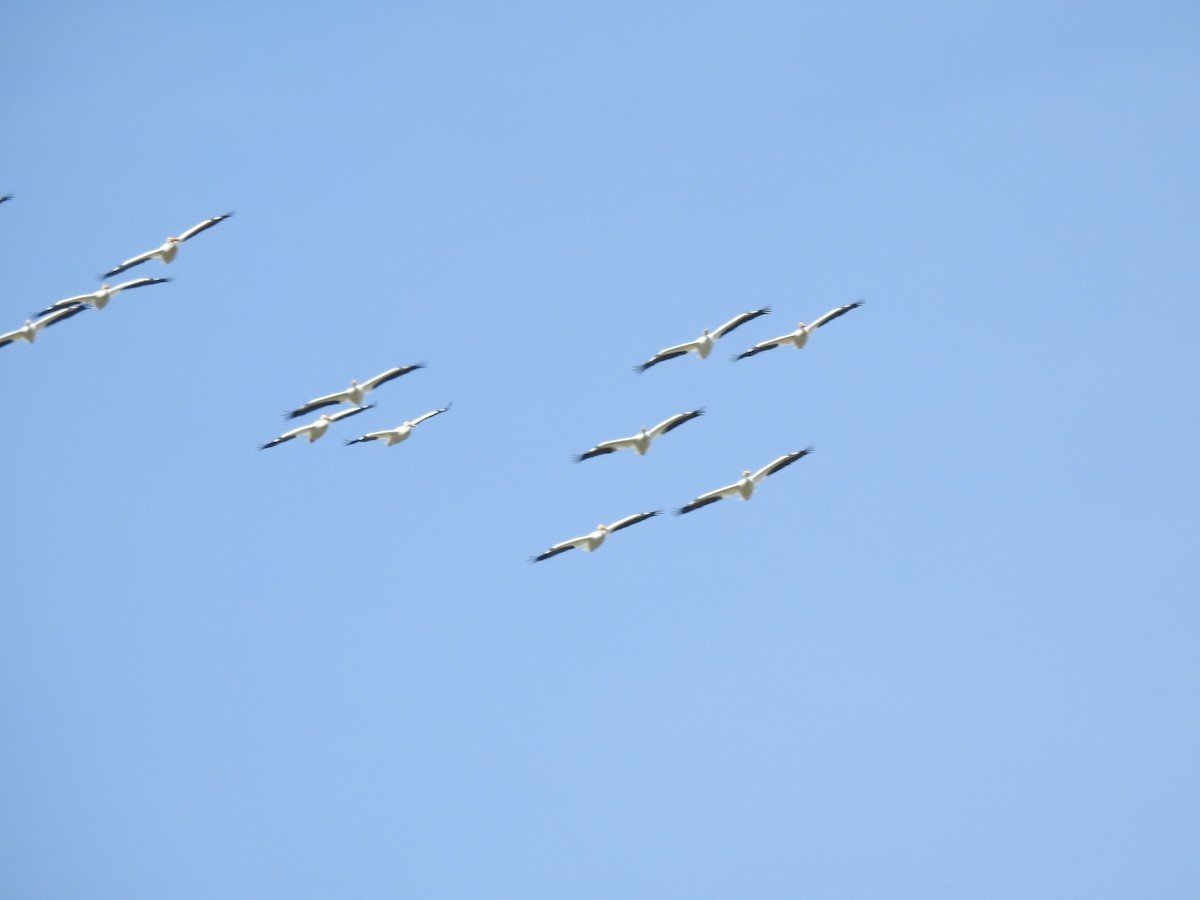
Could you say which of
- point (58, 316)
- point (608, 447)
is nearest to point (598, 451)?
point (608, 447)

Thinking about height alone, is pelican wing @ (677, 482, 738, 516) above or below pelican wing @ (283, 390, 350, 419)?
below

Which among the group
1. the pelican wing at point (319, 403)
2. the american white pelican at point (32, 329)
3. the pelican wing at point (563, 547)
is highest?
the american white pelican at point (32, 329)

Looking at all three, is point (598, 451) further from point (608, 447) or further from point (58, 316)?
point (58, 316)

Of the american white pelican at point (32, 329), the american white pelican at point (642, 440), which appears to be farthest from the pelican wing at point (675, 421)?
the american white pelican at point (32, 329)

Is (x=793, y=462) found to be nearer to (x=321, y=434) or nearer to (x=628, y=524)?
(x=628, y=524)

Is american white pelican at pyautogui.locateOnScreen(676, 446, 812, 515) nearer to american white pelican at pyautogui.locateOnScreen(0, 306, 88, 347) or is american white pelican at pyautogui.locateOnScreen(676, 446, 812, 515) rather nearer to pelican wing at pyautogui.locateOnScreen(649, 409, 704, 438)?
pelican wing at pyautogui.locateOnScreen(649, 409, 704, 438)

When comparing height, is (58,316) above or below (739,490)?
above

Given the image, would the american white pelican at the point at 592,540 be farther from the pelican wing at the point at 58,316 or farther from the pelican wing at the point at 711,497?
the pelican wing at the point at 58,316

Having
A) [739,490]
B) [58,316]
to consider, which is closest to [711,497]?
→ [739,490]

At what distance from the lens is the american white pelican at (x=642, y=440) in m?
54.5

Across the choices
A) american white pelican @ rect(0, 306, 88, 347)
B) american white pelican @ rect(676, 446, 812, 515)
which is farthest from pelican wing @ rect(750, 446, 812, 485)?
american white pelican @ rect(0, 306, 88, 347)

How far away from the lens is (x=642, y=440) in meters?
54.7

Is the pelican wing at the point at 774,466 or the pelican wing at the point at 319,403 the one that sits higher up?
the pelican wing at the point at 319,403

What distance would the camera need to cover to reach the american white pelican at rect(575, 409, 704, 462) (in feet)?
179
